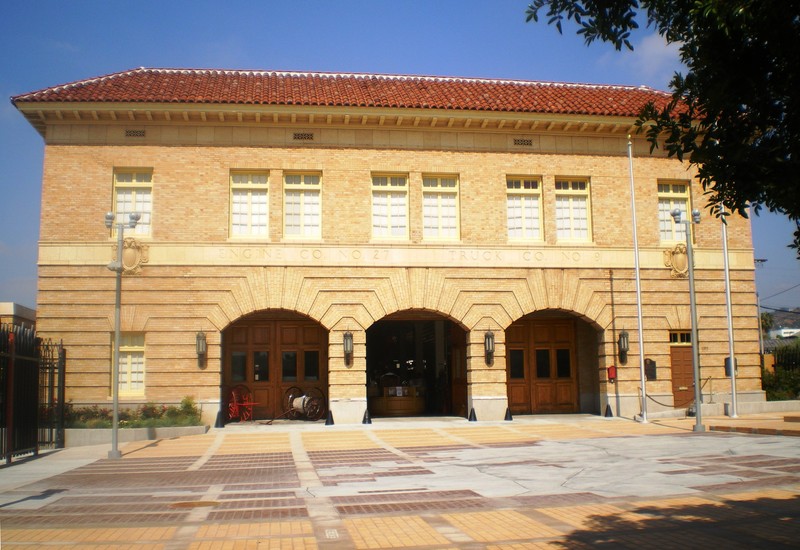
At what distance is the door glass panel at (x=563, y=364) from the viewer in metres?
27.4

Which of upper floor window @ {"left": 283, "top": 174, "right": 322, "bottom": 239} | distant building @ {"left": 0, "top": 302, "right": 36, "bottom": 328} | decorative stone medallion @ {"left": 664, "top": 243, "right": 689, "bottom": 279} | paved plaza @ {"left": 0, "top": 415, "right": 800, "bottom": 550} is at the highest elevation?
upper floor window @ {"left": 283, "top": 174, "right": 322, "bottom": 239}

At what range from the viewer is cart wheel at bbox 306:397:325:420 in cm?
2525

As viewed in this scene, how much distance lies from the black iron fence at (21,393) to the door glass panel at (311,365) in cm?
862

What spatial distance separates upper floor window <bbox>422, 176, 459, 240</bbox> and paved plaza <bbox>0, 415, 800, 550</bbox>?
7478 millimetres

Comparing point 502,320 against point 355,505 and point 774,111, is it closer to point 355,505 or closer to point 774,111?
point 355,505

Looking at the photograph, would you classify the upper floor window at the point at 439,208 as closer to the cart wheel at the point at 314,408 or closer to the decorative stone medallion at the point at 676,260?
the cart wheel at the point at 314,408

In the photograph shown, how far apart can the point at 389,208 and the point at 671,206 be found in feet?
32.0

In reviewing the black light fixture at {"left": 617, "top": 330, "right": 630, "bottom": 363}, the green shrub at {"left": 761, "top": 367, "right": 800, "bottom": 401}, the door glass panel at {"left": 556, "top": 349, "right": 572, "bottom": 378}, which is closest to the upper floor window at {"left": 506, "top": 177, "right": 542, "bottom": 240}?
the black light fixture at {"left": 617, "top": 330, "right": 630, "bottom": 363}

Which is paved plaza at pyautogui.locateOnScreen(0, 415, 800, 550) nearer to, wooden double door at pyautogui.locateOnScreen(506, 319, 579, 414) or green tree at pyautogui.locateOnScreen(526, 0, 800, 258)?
green tree at pyautogui.locateOnScreen(526, 0, 800, 258)

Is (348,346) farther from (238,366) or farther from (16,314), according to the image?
(16,314)

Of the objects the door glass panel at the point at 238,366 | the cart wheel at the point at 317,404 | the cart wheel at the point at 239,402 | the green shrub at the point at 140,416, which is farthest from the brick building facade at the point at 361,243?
the cart wheel at the point at 317,404

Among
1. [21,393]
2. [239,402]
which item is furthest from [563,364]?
[21,393]

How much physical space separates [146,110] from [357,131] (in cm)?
652

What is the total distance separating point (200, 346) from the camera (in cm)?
2338
